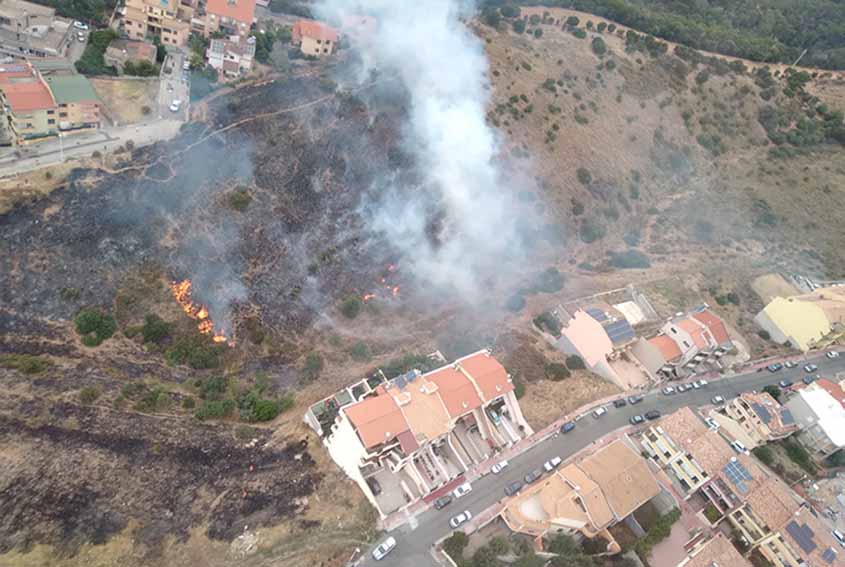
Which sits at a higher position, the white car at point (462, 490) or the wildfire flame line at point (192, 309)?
the wildfire flame line at point (192, 309)

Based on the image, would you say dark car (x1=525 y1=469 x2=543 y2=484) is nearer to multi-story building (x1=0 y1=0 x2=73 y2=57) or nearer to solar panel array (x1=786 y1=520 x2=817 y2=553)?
solar panel array (x1=786 y1=520 x2=817 y2=553)

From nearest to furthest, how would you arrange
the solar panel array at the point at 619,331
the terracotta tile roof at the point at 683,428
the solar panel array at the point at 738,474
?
the solar panel array at the point at 738,474, the terracotta tile roof at the point at 683,428, the solar panel array at the point at 619,331

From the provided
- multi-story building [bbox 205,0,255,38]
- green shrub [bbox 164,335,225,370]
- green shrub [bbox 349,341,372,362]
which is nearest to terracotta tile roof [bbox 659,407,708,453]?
green shrub [bbox 349,341,372,362]

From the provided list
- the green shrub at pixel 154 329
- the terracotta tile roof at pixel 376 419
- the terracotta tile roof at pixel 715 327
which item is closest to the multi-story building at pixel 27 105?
the green shrub at pixel 154 329

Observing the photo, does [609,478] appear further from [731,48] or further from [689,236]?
[731,48]

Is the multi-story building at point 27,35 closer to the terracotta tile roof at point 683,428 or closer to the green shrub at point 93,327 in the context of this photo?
the green shrub at point 93,327

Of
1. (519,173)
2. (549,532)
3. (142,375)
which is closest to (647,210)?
(519,173)
